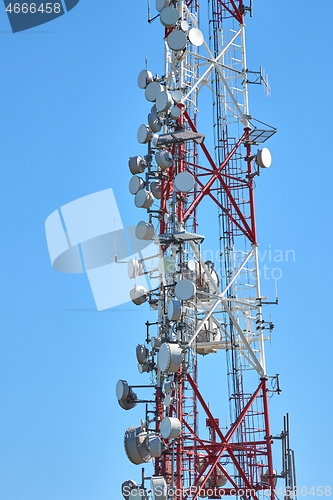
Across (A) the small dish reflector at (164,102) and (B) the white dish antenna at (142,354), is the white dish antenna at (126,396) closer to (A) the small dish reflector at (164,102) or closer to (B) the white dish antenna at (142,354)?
(B) the white dish antenna at (142,354)

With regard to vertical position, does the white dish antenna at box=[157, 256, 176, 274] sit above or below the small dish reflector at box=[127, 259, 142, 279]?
below

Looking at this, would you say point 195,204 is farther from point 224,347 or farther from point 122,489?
point 122,489

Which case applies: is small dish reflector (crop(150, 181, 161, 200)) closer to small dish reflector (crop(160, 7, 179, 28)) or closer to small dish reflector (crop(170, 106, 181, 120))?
small dish reflector (crop(170, 106, 181, 120))

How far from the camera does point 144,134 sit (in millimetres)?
29281

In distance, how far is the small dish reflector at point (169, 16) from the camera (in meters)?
29.3

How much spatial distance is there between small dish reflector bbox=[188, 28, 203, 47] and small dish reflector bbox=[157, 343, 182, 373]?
422 inches

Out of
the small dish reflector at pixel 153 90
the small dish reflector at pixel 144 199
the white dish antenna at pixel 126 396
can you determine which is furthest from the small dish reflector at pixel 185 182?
the white dish antenna at pixel 126 396

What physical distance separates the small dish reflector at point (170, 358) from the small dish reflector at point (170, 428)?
1387 millimetres

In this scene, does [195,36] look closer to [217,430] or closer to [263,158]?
[263,158]

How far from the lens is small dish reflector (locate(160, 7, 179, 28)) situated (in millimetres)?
29344

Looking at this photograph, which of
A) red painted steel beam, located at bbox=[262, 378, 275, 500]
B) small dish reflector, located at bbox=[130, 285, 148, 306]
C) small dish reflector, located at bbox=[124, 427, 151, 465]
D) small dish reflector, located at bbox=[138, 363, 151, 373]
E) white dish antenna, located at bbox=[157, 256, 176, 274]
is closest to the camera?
small dish reflector, located at bbox=[124, 427, 151, 465]

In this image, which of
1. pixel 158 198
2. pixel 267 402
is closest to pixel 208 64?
pixel 158 198

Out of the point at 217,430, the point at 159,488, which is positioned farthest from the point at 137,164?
the point at 159,488

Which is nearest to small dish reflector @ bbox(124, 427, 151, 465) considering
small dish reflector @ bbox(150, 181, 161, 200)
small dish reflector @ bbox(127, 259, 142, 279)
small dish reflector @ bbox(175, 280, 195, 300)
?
small dish reflector @ bbox(175, 280, 195, 300)
